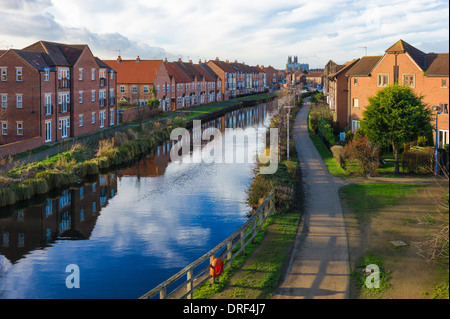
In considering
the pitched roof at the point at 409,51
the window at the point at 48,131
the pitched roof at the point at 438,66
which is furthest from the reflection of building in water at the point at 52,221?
the pitched roof at the point at 409,51

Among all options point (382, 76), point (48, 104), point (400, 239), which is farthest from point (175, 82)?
point (400, 239)

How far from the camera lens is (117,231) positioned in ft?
68.0

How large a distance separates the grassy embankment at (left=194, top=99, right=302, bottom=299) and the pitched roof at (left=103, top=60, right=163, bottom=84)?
49700mm

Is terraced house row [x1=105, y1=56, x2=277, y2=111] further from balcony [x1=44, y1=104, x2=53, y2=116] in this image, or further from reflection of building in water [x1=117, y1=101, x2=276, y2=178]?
balcony [x1=44, y1=104, x2=53, y2=116]

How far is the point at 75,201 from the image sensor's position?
26.1 m

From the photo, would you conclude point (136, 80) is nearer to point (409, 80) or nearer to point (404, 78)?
point (404, 78)

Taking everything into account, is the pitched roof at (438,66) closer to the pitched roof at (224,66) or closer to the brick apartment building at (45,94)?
the brick apartment building at (45,94)

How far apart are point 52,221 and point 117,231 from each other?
12.7ft

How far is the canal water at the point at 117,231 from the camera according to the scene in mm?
15492

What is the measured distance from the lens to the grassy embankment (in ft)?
42.0

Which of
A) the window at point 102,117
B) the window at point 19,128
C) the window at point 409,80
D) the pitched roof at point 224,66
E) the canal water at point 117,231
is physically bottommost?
the canal water at point 117,231

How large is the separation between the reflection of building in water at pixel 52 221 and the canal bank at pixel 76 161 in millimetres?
1139

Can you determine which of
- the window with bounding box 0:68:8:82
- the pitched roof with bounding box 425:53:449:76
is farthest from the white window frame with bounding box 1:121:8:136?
the pitched roof with bounding box 425:53:449:76

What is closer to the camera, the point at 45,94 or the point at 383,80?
the point at 383,80
